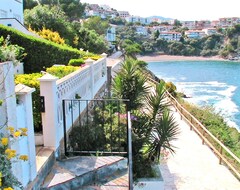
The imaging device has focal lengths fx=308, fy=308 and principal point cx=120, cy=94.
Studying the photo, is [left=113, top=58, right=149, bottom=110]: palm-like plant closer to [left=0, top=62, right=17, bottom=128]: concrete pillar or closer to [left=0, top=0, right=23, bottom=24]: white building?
[left=0, top=62, right=17, bottom=128]: concrete pillar

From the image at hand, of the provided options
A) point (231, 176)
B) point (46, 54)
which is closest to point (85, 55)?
point (46, 54)

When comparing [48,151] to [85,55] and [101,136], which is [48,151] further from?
[85,55]

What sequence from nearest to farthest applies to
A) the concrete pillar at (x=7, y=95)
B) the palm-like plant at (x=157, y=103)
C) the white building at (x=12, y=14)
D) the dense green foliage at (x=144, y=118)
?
1. the concrete pillar at (x=7, y=95)
2. the dense green foliage at (x=144, y=118)
3. the palm-like plant at (x=157, y=103)
4. the white building at (x=12, y=14)

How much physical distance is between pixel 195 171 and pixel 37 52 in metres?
9.11

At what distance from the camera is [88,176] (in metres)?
4.84

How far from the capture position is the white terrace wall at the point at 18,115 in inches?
126

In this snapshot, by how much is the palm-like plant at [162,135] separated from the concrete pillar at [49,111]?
2.50 meters

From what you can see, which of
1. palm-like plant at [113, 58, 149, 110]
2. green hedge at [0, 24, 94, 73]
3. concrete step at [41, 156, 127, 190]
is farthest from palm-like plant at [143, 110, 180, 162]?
green hedge at [0, 24, 94, 73]

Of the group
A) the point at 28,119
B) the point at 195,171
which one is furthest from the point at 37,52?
the point at 28,119

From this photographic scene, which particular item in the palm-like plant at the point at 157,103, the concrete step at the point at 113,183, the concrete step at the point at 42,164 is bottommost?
the concrete step at the point at 113,183

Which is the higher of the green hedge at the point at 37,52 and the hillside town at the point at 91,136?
the green hedge at the point at 37,52

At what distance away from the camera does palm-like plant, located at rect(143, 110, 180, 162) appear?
22.5 feet

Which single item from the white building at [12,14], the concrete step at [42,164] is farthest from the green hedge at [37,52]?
the concrete step at [42,164]

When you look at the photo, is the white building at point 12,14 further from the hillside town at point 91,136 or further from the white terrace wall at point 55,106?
the white terrace wall at point 55,106
